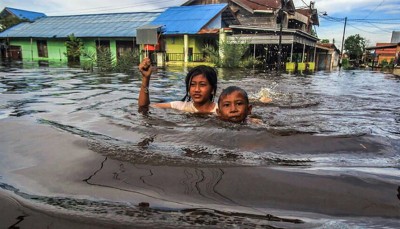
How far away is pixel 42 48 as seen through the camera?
30.0m

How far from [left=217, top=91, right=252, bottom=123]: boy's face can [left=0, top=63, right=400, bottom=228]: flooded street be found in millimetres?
165

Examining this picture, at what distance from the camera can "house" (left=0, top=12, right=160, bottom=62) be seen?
84.3 feet

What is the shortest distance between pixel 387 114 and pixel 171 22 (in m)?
21.8

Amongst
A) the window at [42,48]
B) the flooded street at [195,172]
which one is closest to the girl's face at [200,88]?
the flooded street at [195,172]

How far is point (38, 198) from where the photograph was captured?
1554mm

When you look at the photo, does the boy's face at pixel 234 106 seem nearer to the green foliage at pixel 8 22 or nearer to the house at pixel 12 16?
the house at pixel 12 16

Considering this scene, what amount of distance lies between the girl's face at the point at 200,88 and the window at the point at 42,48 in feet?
98.7

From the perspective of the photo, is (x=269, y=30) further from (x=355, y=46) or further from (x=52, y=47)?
(x=355, y=46)

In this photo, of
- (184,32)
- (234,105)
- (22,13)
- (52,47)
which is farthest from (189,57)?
(22,13)

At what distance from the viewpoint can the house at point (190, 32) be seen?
2262 cm

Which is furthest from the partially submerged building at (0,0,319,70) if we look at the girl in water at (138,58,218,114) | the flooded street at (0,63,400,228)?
the flooded street at (0,63,400,228)

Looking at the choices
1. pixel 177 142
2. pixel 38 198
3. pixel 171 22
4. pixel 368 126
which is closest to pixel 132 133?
pixel 177 142

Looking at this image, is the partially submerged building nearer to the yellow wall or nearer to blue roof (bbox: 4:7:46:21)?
the yellow wall

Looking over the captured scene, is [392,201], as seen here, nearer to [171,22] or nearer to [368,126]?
[368,126]
